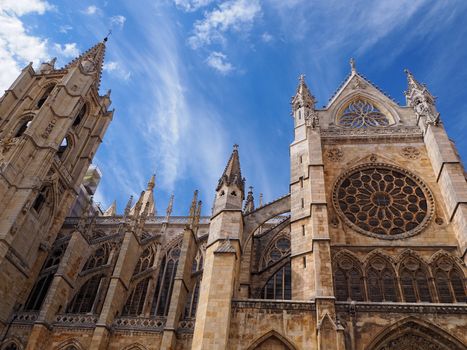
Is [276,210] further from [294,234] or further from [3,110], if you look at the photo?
Answer: [3,110]

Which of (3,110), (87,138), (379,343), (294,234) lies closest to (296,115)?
(294,234)

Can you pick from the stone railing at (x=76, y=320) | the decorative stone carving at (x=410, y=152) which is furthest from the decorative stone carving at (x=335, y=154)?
the stone railing at (x=76, y=320)

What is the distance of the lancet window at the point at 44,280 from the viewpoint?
68.6ft

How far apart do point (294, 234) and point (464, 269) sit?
232 inches

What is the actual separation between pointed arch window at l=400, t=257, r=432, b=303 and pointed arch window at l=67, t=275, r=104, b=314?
48.8ft

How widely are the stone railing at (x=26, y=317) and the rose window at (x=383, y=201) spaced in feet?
49.7

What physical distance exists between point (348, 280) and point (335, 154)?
20.6 feet

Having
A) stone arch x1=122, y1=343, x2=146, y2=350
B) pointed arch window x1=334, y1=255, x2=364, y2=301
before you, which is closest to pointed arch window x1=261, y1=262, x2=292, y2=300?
pointed arch window x1=334, y1=255, x2=364, y2=301

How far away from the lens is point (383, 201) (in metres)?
16.3

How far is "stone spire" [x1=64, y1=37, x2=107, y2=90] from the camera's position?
101 ft

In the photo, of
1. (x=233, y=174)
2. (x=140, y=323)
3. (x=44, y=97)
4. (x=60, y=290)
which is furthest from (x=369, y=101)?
(x=44, y=97)

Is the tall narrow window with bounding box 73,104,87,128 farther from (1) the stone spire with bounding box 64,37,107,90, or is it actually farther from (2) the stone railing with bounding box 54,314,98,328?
(2) the stone railing with bounding box 54,314,98,328

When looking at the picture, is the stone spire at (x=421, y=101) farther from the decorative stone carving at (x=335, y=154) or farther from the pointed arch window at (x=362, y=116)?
the decorative stone carving at (x=335, y=154)

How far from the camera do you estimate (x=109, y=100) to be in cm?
3262
